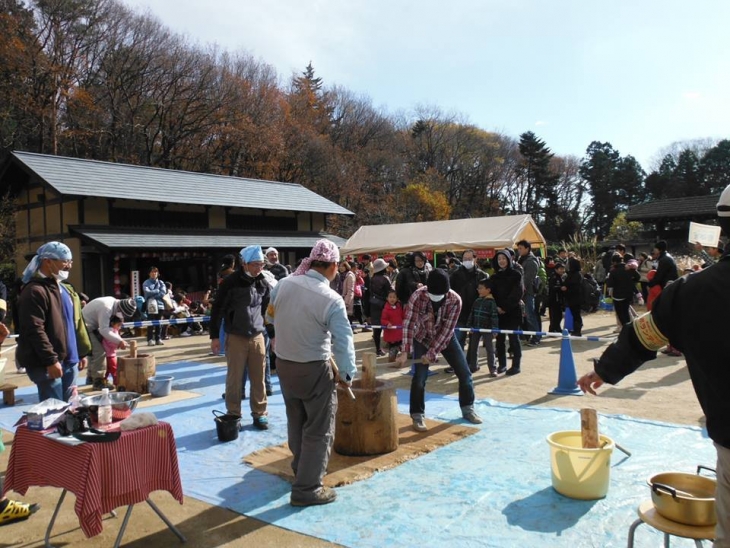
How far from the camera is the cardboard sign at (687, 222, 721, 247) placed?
9.99m

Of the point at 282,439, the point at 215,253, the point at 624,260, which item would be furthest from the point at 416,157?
the point at 282,439

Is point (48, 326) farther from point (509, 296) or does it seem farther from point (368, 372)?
point (509, 296)

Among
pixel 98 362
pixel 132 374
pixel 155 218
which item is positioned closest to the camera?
pixel 132 374

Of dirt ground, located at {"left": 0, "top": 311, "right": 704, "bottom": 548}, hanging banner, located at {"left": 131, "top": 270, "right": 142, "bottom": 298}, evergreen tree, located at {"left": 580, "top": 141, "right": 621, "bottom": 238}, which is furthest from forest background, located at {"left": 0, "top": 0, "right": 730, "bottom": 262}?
dirt ground, located at {"left": 0, "top": 311, "right": 704, "bottom": 548}

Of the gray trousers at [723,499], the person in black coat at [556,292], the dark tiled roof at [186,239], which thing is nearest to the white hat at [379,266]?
the person in black coat at [556,292]

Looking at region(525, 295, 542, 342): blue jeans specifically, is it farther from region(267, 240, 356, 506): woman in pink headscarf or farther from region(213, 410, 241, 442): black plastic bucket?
region(267, 240, 356, 506): woman in pink headscarf

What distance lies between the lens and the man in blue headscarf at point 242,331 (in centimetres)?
575

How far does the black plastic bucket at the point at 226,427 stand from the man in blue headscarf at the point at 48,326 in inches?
56.2

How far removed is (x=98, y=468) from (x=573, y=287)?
9.95 metres

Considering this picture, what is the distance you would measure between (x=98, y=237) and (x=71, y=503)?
14786mm

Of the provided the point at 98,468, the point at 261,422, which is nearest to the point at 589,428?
the point at 98,468

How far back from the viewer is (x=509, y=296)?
8.54m

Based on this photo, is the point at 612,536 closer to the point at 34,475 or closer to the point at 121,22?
the point at 34,475

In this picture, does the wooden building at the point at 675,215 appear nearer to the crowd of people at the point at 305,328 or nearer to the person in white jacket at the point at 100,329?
the crowd of people at the point at 305,328
